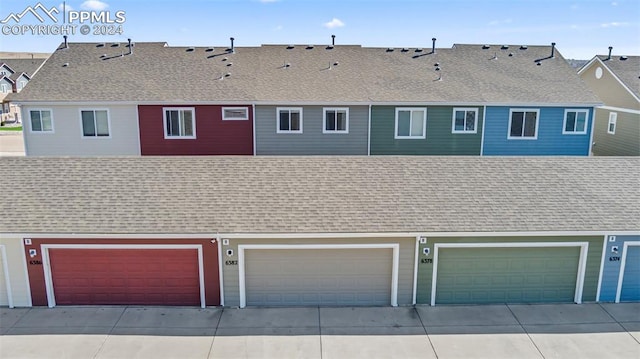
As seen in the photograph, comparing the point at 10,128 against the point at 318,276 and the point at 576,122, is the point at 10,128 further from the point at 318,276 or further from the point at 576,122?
the point at 576,122

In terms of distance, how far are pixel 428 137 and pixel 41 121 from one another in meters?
17.6

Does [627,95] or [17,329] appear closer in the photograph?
[17,329]

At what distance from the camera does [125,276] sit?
12.4 metres

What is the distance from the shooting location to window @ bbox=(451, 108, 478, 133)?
72.6 ft

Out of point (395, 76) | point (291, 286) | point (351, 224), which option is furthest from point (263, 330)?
point (395, 76)

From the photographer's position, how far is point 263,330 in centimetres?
1143

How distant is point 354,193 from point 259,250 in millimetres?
3080

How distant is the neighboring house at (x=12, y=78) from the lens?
50.0m

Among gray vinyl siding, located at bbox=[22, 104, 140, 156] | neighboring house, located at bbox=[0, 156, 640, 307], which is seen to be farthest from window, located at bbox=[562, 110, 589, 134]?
gray vinyl siding, located at bbox=[22, 104, 140, 156]

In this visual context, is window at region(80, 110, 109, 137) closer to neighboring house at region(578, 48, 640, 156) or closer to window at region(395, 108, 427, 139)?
window at region(395, 108, 427, 139)

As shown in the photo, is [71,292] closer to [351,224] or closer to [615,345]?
[351,224]

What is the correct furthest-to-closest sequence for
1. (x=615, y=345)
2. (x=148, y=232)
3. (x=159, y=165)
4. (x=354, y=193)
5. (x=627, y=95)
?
(x=627, y=95) < (x=159, y=165) < (x=354, y=193) < (x=148, y=232) < (x=615, y=345)

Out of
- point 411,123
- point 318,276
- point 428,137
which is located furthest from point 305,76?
point 318,276

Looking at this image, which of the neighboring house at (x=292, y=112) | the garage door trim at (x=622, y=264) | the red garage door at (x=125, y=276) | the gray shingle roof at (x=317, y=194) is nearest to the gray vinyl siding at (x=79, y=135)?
the neighboring house at (x=292, y=112)
